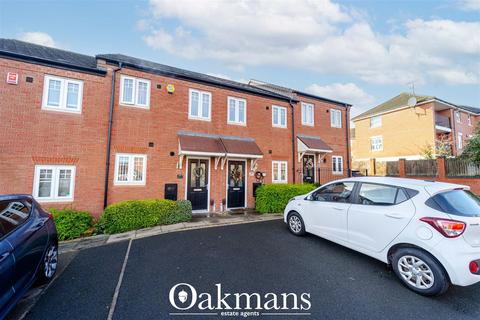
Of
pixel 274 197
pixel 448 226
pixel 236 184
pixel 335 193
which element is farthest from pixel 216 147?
pixel 448 226

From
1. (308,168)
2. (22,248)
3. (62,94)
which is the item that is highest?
(62,94)

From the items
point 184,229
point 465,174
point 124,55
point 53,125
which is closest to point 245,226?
point 184,229

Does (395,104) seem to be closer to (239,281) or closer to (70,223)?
(239,281)

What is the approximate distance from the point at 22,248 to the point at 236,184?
7840 mm

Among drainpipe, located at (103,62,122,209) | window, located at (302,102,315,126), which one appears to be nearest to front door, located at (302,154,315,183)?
window, located at (302,102,315,126)

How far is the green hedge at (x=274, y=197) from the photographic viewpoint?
918cm

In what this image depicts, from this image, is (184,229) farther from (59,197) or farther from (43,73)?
(43,73)

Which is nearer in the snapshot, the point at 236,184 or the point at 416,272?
the point at 416,272

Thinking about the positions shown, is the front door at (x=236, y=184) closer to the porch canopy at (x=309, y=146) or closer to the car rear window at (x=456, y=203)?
the porch canopy at (x=309, y=146)

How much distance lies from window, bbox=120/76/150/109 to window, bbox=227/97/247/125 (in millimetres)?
3875

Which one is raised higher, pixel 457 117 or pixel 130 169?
pixel 457 117

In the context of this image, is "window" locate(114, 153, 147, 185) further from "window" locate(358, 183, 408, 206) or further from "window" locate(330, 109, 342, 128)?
"window" locate(330, 109, 342, 128)

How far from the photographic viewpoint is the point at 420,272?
3.21m

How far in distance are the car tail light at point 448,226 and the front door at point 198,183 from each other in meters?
7.83
